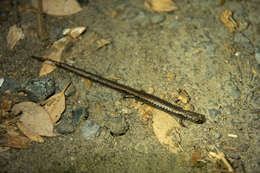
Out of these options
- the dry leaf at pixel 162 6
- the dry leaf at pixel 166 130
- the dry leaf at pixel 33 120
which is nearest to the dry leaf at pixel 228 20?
the dry leaf at pixel 162 6

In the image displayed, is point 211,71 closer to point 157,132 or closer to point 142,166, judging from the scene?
point 157,132

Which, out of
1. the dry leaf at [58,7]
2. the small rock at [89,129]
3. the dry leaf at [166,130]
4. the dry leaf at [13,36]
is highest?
the dry leaf at [58,7]

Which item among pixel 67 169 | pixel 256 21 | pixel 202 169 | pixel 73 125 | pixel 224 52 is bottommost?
pixel 202 169

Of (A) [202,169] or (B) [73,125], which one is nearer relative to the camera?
(A) [202,169]

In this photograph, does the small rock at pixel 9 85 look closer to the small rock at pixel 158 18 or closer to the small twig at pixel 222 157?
the small rock at pixel 158 18

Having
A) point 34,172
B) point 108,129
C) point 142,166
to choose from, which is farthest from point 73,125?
point 142,166

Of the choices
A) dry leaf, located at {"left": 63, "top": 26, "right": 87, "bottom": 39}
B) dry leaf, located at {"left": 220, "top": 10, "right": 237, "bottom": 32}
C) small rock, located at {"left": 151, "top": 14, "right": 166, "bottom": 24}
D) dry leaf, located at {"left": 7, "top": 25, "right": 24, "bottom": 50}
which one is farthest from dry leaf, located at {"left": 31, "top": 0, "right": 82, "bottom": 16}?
dry leaf, located at {"left": 220, "top": 10, "right": 237, "bottom": 32}

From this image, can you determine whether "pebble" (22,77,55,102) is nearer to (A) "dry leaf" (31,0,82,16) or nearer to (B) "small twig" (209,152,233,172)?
(A) "dry leaf" (31,0,82,16)
